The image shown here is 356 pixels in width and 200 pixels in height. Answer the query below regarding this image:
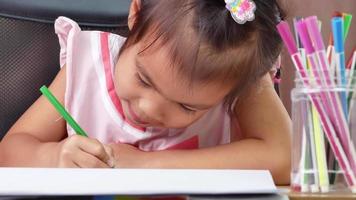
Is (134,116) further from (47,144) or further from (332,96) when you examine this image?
(332,96)

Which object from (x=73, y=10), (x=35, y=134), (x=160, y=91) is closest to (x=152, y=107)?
(x=160, y=91)

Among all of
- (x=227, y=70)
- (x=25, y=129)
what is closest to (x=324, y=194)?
(x=227, y=70)

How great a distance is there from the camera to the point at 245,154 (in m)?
0.76

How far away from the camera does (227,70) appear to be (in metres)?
0.75

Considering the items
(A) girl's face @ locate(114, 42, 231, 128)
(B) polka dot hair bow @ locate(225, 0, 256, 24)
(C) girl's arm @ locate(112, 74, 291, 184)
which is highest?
(B) polka dot hair bow @ locate(225, 0, 256, 24)

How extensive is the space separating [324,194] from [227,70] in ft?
0.93

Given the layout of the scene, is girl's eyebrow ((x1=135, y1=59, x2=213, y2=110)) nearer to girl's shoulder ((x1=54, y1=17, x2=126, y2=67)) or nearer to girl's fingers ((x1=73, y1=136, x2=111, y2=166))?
girl's fingers ((x1=73, y1=136, x2=111, y2=166))

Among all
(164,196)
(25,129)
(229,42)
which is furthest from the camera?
(25,129)

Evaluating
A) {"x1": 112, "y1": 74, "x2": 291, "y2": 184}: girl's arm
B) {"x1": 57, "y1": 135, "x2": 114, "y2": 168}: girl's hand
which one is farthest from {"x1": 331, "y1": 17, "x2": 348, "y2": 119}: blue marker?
{"x1": 57, "y1": 135, "x2": 114, "y2": 168}: girl's hand

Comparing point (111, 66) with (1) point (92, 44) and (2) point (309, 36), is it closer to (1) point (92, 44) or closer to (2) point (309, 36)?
(1) point (92, 44)

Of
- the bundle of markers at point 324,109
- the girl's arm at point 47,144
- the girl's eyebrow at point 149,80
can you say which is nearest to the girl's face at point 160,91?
the girl's eyebrow at point 149,80

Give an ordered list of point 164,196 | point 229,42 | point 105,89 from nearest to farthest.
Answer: point 164,196, point 229,42, point 105,89

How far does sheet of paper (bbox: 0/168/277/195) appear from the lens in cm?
44

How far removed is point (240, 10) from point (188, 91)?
12 centimetres
